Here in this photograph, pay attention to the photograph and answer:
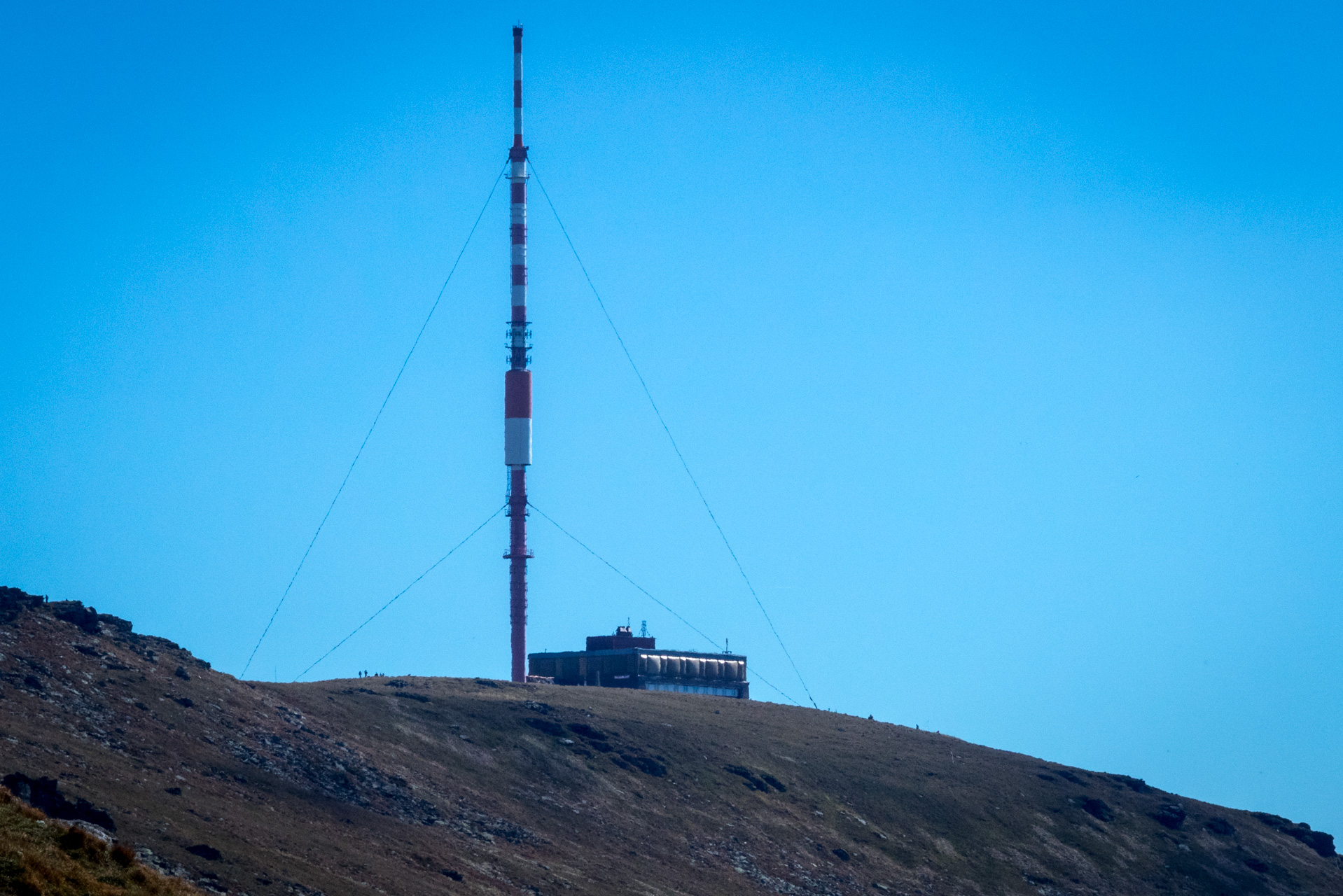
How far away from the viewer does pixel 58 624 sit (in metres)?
72.1

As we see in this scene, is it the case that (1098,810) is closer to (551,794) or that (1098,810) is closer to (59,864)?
(551,794)

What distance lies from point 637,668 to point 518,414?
24256mm

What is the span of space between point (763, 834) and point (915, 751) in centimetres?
3114

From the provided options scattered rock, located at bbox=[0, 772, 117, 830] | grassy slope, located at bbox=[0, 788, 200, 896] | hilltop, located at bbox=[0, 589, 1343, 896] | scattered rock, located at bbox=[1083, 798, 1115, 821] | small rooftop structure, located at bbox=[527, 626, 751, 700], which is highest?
small rooftop structure, located at bbox=[527, 626, 751, 700]

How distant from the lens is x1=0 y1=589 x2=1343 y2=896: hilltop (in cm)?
5934

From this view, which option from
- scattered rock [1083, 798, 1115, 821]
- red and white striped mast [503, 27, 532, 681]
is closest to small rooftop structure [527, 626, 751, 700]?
red and white striped mast [503, 27, 532, 681]

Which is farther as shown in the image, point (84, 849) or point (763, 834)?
point (763, 834)

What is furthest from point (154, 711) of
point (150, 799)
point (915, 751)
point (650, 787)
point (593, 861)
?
point (915, 751)

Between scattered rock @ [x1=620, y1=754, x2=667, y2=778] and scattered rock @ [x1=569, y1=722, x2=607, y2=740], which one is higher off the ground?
scattered rock @ [x1=569, y1=722, x2=607, y2=740]

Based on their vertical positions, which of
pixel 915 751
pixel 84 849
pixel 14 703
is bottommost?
pixel 84 849

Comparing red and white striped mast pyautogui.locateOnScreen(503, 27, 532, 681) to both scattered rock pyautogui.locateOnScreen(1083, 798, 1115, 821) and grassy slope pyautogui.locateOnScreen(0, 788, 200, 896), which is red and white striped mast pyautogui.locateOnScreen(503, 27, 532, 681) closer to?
scattered rock pyautogui.locateOnScreen(1083, 798, 1115, 821)

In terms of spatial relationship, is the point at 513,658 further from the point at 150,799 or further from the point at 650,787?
the point at 150,799

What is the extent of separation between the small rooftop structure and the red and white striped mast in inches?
179

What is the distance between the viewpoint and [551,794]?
8188 centimetres
